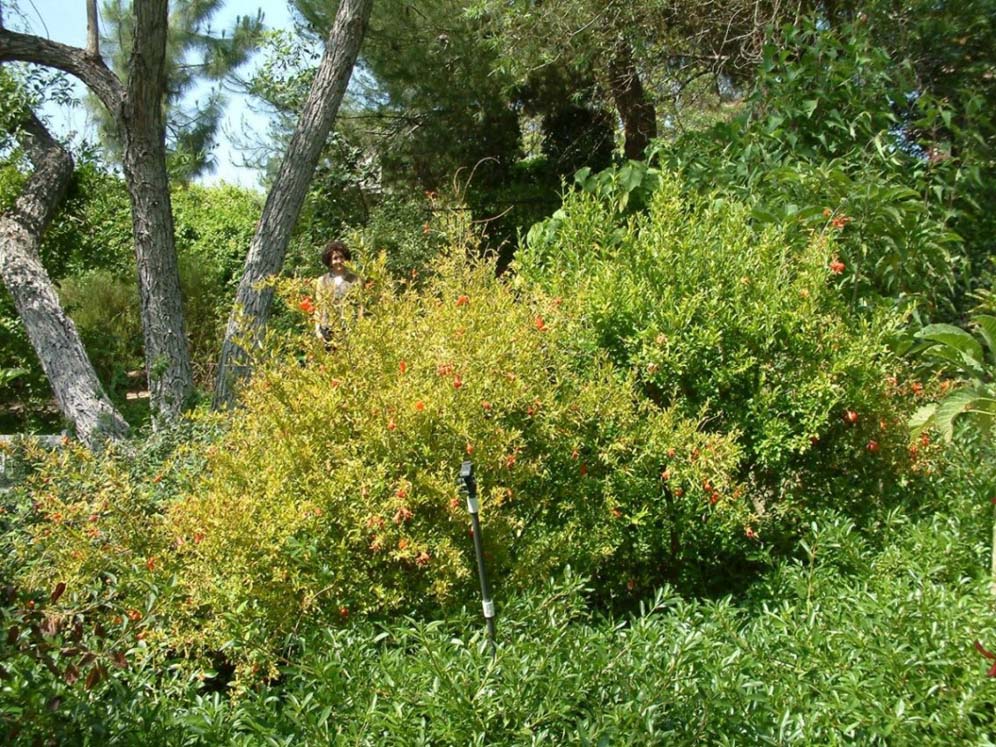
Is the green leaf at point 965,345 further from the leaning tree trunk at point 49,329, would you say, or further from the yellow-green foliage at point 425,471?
the leaning tree trunk at point 49,329

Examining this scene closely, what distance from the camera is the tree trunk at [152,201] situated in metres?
6.41

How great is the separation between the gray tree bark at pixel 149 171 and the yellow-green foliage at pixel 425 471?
371 cm

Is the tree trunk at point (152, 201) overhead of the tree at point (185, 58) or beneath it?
beneath

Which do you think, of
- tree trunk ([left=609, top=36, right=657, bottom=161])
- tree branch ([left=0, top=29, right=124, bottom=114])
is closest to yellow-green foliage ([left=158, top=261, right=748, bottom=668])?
tree branch ([left=0, top=29, right=124, bottom=114])

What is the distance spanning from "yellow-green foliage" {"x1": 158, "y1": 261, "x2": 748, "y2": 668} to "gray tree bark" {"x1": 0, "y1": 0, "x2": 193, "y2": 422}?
3.71m

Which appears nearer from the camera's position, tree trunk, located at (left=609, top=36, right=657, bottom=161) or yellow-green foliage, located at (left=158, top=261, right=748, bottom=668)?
yellow-green foliage, located at (left=158, top=261, right=748, bottom=668)

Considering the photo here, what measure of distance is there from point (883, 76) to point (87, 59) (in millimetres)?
5361

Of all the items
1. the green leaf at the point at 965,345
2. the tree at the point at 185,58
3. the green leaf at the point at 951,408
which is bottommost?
the green leaf at the point at 951,408

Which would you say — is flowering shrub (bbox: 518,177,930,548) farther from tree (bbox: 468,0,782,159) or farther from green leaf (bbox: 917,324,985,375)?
tree (bbox: 468,0,782,159)

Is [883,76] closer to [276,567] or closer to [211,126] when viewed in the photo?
[276,567]

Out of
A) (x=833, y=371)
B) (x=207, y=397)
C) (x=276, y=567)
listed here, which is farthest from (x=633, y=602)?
(x=207, y=397)

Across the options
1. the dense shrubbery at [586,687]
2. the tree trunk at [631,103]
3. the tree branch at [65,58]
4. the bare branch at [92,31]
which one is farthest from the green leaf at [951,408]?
the bare branch at [92,31]

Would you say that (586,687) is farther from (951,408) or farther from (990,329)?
(990,329)

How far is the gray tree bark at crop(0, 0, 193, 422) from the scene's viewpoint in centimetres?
641
